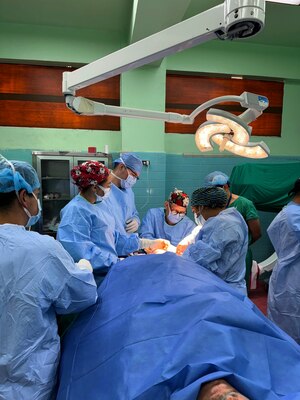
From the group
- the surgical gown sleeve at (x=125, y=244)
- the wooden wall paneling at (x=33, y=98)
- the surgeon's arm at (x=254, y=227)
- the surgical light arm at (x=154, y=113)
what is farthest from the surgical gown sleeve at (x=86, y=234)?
the wooden wall paneling at (x=33, y=98)

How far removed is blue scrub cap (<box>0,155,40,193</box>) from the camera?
104 centimetres

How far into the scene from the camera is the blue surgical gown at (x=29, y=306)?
0.93 meters

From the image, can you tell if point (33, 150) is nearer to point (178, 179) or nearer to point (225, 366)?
point (178, 179)

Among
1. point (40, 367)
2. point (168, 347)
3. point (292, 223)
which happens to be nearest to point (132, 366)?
point (168, 347)

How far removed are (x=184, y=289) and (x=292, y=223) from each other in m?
1.33

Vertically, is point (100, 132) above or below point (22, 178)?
above

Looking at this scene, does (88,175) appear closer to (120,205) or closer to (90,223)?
(90,223)

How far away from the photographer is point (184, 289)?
97 centimetres

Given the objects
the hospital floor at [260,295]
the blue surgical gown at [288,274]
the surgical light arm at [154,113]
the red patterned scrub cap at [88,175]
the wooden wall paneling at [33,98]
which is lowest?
the hospital floor at [260,295]

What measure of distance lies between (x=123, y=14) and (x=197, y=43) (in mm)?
2991

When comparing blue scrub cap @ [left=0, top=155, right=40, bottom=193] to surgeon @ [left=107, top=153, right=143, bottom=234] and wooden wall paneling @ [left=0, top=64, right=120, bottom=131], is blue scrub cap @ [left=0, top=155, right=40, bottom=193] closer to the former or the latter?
surgeon @ [left=107, top=153, right=143, bottom=234]

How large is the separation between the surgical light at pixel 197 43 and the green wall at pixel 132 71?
2395 millimetres

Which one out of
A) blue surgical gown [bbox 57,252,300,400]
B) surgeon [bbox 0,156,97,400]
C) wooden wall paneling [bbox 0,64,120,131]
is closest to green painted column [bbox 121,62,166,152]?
wooden wall paneling [bbox 0,64,120,131]

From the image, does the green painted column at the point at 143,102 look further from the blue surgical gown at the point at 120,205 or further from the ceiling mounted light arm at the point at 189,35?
the ceiling mounted light arm at the point at 189,35
